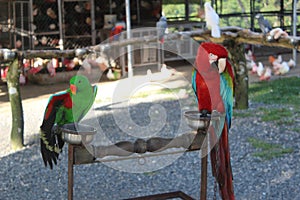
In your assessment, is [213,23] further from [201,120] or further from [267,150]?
[201,120]

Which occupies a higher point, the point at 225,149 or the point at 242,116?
the point at 225,149

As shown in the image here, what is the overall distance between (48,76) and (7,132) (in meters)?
3.33

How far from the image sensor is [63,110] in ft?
9.16

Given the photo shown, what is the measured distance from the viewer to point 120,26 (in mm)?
10031

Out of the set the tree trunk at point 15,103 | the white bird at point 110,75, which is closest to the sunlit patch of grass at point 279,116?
the tree trunk at point 15,103

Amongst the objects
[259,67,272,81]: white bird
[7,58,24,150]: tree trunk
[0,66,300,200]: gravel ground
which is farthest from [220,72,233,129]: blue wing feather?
[259,67,272,81]: white bird

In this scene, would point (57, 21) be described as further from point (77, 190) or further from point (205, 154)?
point (205, 154)

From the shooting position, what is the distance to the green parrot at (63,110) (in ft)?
8.77

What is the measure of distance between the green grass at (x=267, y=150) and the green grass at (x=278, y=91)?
1815 millimetres

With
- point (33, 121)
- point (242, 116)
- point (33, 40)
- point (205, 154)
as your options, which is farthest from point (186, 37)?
point (33, 40)

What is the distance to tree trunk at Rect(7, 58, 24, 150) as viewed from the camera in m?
5.09

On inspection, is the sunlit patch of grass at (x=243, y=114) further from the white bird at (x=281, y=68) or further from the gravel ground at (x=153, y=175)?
the white bird at (x=281, y=68)

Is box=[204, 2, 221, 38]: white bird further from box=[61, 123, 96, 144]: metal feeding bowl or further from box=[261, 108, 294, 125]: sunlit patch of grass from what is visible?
box=[61, 123, 96, 144]: metal feeding bowl

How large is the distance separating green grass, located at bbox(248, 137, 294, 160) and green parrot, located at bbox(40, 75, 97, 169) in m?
2.68
